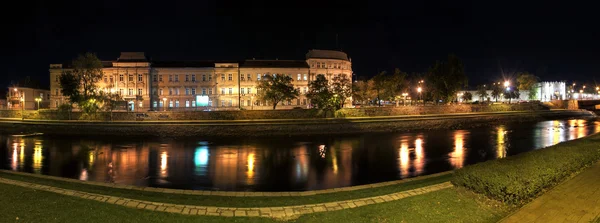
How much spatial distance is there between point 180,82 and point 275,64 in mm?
22050

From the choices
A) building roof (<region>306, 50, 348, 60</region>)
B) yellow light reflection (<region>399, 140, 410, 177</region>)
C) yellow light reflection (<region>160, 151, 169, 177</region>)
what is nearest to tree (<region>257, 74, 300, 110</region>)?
building roof (<region>306, 50, 348, 60</region>)

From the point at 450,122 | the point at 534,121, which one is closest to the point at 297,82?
the point at 450,122

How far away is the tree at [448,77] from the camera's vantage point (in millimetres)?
72250

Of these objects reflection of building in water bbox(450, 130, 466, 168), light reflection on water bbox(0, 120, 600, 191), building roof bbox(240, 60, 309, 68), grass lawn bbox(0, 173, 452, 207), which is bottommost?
light reflection on water bbox(0, 120, 600, 191)

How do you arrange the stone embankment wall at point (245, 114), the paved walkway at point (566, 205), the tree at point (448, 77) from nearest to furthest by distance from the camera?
the paved walkway at point (566, 205) → the stone embankment wall at point (245, 114) → the tree at point (448, 77)

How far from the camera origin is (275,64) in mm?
86688

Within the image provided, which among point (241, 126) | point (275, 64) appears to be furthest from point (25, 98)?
point (241, 126)

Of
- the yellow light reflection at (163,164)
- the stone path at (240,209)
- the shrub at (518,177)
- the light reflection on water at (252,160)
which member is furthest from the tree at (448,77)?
the stone path at (240,209)

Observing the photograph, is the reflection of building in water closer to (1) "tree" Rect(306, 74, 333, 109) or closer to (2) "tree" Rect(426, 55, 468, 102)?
(1) "tree" Rect(306, 74, 333, 109)

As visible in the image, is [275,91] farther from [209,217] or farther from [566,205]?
[566,205]

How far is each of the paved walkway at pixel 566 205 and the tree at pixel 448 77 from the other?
2607 inches

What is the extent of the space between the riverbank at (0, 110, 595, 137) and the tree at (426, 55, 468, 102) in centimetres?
1844

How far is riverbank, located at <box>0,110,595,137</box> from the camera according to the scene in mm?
44438

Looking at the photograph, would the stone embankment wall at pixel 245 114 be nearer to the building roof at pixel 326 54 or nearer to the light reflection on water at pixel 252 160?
the light reflection on water at pixel 252 160
